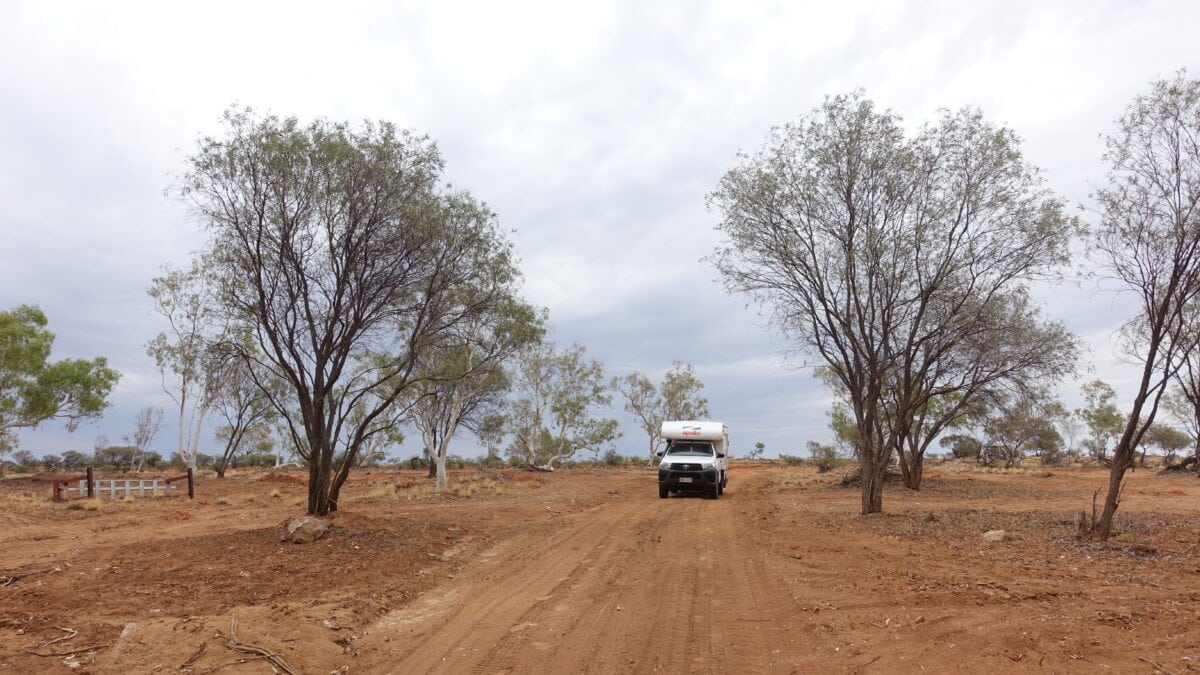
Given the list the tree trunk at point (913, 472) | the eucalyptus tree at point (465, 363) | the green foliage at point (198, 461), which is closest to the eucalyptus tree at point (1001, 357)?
the tree trunk at point (913, 472)

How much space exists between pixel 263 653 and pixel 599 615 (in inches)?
131

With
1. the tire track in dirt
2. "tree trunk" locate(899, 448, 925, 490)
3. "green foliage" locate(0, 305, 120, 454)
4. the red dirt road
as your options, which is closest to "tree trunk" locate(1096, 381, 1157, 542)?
the red dirt road

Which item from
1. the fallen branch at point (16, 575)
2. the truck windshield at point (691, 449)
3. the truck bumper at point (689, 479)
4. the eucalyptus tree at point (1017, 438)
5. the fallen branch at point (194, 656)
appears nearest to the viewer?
the fallen branch at point (194, 656)

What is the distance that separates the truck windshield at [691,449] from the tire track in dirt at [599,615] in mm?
12687

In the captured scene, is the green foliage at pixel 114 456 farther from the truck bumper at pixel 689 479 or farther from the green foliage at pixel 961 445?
the green foliage at pixel 961 445

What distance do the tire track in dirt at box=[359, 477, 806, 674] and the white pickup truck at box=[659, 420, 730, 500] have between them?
10.8m

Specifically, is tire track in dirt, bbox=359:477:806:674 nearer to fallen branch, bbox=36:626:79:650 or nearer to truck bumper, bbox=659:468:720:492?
fallen branch, bbox=36:626:79:650

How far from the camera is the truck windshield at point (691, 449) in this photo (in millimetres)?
25609

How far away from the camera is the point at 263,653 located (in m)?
6.16

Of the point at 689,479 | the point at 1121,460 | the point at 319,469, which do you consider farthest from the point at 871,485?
the point at 319,469

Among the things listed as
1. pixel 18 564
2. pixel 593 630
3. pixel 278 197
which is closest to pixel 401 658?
pixel 593 630

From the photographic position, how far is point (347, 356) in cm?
1438

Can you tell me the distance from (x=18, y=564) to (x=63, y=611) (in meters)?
4.24

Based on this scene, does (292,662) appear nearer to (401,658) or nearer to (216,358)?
(401,658)
